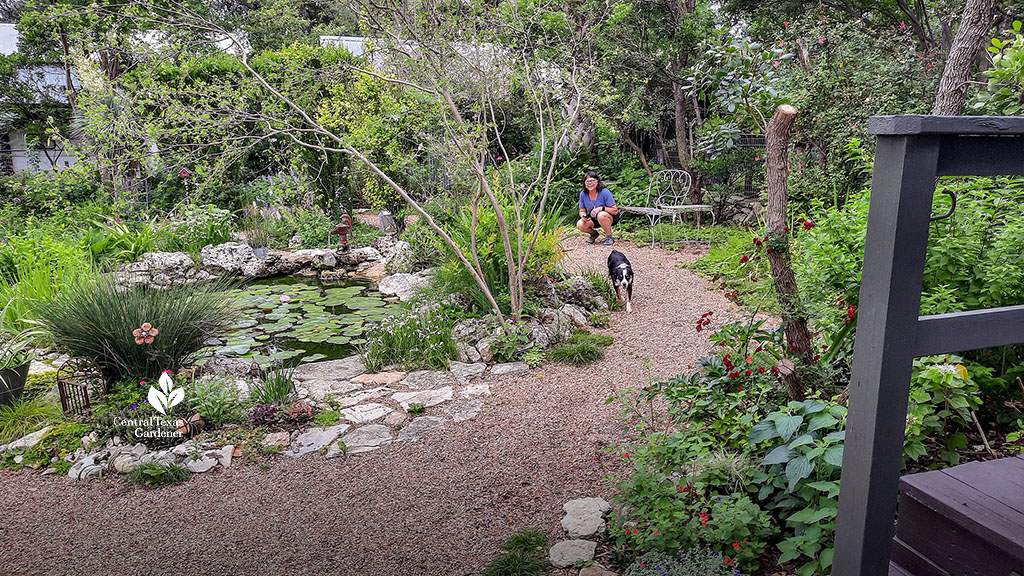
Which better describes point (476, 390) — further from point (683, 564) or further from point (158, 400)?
point (683, 564)

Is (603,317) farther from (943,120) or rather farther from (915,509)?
(943,120)

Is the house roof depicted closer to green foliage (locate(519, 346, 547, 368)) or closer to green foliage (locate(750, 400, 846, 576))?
green foliage (locate(519, 346, 547, 368))

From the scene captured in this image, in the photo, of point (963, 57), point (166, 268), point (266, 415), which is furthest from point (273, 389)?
point (963, 57)

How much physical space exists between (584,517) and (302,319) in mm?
4101

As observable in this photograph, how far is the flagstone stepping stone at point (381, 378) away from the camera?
14.0 feet

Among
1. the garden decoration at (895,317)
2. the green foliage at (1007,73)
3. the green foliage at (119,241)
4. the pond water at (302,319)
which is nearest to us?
the garden decoration at (895,317)

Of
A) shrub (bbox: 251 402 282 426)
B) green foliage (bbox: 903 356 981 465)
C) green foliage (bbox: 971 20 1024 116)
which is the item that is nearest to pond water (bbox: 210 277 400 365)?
shrub (bbox: 251 402 282 426)

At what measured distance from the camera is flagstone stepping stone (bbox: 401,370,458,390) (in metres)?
4.17

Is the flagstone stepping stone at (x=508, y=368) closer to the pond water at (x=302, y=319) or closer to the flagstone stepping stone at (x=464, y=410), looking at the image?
the flagstone stepping stone at (x=464, y=410)

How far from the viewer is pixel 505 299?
5.04m

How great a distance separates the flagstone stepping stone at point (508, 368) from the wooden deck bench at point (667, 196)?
15.4ft

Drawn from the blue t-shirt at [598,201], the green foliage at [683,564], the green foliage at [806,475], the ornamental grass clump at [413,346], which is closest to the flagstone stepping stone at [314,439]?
the ornamental grass clump at [413,346]

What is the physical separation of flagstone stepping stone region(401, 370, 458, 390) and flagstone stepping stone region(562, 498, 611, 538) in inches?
66.9

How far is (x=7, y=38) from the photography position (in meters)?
11.6
